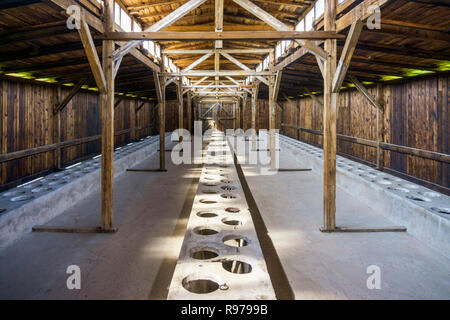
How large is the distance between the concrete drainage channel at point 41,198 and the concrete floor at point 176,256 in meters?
0.20

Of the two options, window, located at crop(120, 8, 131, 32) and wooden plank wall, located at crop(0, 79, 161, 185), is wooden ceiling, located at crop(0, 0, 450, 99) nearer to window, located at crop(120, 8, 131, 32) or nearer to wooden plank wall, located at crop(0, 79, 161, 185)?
window, located at crop(120, 8, 131, 32)

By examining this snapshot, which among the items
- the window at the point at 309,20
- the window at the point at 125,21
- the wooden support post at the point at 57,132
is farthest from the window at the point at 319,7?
the wooden support post at the point at 57,132

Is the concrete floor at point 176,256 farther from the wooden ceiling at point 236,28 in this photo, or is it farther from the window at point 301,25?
the window at point 301,25

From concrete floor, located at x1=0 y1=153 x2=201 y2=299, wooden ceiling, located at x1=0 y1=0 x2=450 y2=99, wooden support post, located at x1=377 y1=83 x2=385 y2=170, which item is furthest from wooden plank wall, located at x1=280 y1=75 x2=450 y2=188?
concrete floor, located at x1=0 y1=153 x2=201 y2=299

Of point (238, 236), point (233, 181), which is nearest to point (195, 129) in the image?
point (233, 181)

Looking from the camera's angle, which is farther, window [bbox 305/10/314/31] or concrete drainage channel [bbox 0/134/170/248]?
window [bbox 305/10/314/31]

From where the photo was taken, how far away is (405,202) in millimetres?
4676

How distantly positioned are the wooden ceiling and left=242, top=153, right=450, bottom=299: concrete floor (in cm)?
289

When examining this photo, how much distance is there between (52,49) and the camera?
529 centimetres

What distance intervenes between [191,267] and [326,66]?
3.34 m

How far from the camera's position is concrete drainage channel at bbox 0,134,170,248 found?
4105 mm

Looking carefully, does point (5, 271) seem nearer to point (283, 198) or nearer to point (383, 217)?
point (283, 198)

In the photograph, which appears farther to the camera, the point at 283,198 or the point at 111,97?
the point at 283,198

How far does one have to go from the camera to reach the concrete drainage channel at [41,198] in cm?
411
